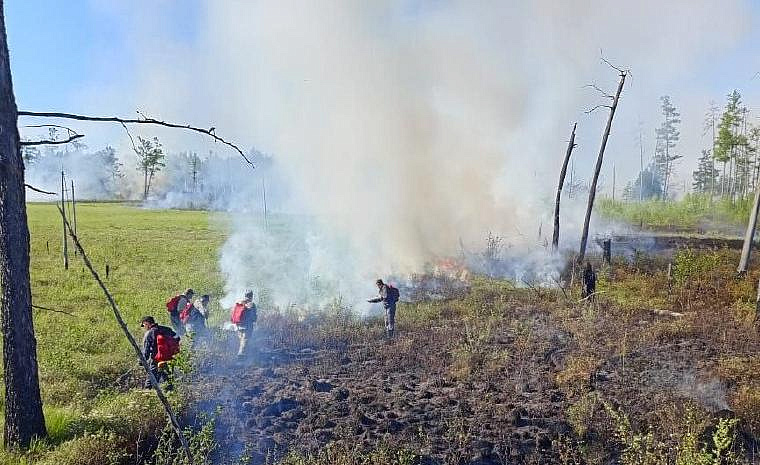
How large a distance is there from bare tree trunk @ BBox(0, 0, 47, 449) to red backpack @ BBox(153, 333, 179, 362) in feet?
8.07

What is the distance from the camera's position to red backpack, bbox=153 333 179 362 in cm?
859

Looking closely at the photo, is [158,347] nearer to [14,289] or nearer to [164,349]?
[164,349]

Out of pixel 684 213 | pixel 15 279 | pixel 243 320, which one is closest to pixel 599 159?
pixel 243 320

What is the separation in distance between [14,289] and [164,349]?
3282mm

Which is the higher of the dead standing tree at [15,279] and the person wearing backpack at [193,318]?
the dead standing tree at [15,279]

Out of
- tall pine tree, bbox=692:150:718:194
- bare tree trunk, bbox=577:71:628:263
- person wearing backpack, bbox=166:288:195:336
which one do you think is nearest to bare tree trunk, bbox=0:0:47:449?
person wearing backpack, bbox=166:288:195:336

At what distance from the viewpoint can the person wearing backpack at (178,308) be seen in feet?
37.3

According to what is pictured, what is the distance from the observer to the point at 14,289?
561 cm

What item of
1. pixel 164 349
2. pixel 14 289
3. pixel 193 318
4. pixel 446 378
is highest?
pixel 14 289

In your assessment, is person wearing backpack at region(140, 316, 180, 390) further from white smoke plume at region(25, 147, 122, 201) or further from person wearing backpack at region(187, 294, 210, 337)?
white smoke plume at region(25, 147, 122, 201)

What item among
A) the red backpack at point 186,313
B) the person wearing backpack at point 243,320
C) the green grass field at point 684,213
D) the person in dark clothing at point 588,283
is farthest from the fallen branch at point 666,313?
the green grass field at point 684,213

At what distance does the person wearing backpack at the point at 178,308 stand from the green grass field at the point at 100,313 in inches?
39.5

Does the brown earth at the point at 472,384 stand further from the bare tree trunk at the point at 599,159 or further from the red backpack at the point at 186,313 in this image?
the bare tree trunk at the point at 599,159

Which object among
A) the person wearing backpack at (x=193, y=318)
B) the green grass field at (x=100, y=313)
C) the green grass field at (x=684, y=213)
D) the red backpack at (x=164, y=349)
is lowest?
the green grass field at (x=100, y=313)
